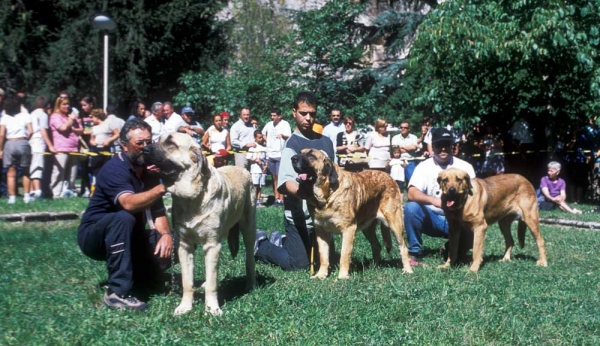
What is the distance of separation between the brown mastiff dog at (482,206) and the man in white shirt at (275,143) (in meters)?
7.04

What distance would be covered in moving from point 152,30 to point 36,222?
19.0 m

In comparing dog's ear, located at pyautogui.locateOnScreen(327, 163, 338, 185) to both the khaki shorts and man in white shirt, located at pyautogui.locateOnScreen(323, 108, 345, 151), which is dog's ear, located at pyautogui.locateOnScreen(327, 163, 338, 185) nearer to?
the khaki shorts

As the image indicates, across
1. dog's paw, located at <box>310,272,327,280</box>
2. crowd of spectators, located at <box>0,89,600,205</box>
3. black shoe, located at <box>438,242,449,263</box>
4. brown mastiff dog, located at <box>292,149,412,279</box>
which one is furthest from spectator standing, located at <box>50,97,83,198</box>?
dog's paw, located at <box>310,272,327,280</box>

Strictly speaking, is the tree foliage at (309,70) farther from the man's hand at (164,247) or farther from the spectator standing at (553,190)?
the man's hand at (164,247)

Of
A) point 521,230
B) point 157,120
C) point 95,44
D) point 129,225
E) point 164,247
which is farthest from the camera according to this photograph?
point 95,44

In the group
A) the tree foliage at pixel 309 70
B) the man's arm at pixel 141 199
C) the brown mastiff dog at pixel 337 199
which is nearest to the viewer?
the man's arm at pixel 141 199

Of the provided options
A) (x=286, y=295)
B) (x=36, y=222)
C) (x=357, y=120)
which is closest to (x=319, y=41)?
(x=357, y=120)

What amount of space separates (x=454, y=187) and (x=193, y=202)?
121 inches

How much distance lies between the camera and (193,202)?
5.81 metres

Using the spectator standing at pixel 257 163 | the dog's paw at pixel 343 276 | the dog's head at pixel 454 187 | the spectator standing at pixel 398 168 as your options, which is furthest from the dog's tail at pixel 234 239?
the spectator standing at pixel 398 168

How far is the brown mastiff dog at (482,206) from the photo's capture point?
7.89m

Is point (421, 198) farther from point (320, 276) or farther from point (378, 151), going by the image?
point (378, 151)

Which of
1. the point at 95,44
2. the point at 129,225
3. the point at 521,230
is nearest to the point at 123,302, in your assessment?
the point at 129,225

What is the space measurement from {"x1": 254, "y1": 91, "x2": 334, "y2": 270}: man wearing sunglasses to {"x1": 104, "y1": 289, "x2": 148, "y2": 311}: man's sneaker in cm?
199
